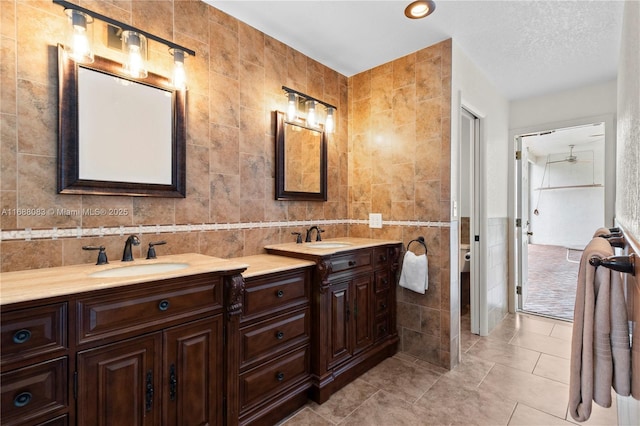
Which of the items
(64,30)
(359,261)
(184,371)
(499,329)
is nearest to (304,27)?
(64,30)

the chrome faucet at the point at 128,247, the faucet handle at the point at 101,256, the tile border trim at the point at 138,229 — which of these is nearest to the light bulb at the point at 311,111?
the tile border trim at the point at 138,229

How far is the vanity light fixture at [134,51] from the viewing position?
161cm

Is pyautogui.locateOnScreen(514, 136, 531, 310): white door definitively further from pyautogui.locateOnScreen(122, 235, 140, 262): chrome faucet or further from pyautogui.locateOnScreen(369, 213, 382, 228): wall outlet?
pyautogui.locateOnScreen(122, 235, 140, 262): chrome faucet

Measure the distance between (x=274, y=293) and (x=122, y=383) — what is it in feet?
2.66

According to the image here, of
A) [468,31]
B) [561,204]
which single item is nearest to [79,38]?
[468,31]

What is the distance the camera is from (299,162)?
2.59 m

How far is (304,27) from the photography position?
7.48 feet

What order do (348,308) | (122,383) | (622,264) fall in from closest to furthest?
(622,264)
(122,383)
(348,308)

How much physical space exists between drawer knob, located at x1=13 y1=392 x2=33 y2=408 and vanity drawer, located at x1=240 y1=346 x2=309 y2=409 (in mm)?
873

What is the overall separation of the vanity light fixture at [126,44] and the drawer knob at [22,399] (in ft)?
4.75

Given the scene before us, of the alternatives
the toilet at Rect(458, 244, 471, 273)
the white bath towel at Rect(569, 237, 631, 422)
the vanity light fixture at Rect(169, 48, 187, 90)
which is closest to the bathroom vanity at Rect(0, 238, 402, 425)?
the vanity light fixture at Rect(169, 48, 187, 90)

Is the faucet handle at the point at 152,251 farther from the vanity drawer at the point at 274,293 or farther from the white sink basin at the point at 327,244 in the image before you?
the white sink basin at the point at 327,244

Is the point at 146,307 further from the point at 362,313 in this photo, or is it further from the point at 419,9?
the point at 419,9

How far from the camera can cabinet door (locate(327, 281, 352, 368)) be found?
2094 millimetres
